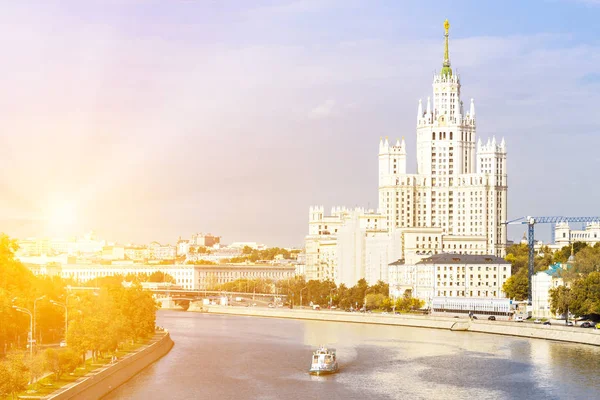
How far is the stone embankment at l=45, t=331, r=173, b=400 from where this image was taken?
56250mm

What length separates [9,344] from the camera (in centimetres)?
8081

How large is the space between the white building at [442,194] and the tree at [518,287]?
33.4 meters

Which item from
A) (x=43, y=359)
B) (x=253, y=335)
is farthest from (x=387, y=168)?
(x=43, y=359)

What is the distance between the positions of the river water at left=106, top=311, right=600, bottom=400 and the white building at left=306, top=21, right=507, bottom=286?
199 feet

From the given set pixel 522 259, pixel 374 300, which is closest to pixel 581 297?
pixel 374 300

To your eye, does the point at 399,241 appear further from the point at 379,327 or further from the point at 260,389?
the point at 260,389

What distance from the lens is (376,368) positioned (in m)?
84.8

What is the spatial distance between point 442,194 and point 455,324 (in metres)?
62.3

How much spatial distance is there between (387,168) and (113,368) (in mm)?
126522

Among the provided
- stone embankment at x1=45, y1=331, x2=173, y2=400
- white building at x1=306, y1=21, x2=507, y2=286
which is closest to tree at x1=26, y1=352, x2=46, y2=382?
stone embankment at x1=45, y1=331, x2=173, y2=400

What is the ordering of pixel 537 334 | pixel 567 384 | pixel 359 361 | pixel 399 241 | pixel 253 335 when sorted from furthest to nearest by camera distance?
1. pixel 399 241
2. pixel 253 335
3. pixel 537 334
4. pixel 359 361
5. pixel 567 384

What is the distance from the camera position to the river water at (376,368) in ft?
232

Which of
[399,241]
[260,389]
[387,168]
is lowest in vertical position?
[260,389]

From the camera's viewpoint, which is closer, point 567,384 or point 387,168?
point 567,384
